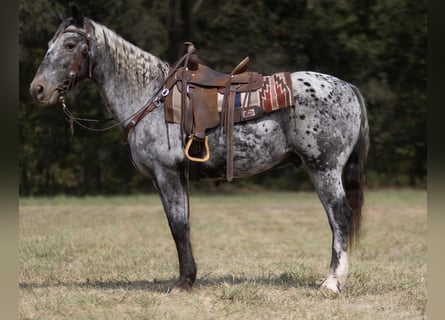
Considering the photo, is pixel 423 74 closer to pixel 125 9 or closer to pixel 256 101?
pixel 125 9

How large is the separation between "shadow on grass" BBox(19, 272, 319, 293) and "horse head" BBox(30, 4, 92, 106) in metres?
1.66

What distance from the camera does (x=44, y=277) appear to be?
20.6 feet

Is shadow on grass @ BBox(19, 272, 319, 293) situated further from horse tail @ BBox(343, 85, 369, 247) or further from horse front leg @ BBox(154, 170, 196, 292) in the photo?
horse tail @ BBox(343, 85, 369, 247)

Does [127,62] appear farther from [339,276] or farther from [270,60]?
[270,60]

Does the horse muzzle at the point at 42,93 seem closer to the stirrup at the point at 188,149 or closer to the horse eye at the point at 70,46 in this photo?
the horse eye at the point at 70,46

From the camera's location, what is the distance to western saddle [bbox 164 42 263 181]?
17.2ft

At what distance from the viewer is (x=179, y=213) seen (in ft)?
17.5

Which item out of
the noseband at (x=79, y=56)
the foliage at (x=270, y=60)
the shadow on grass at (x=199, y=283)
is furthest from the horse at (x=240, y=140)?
the foliage at (x=270, y=60)

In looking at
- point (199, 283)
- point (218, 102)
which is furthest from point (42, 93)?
point (199, 283)

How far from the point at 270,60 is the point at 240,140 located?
41.9 feet

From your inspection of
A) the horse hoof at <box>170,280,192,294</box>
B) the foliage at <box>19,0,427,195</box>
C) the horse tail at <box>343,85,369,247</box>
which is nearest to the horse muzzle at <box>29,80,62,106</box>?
the horse hoof at <box>170,280,192,294</box>

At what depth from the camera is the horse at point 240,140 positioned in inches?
208

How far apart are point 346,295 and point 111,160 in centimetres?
1236

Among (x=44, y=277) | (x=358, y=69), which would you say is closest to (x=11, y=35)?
(x=44, y=277)
